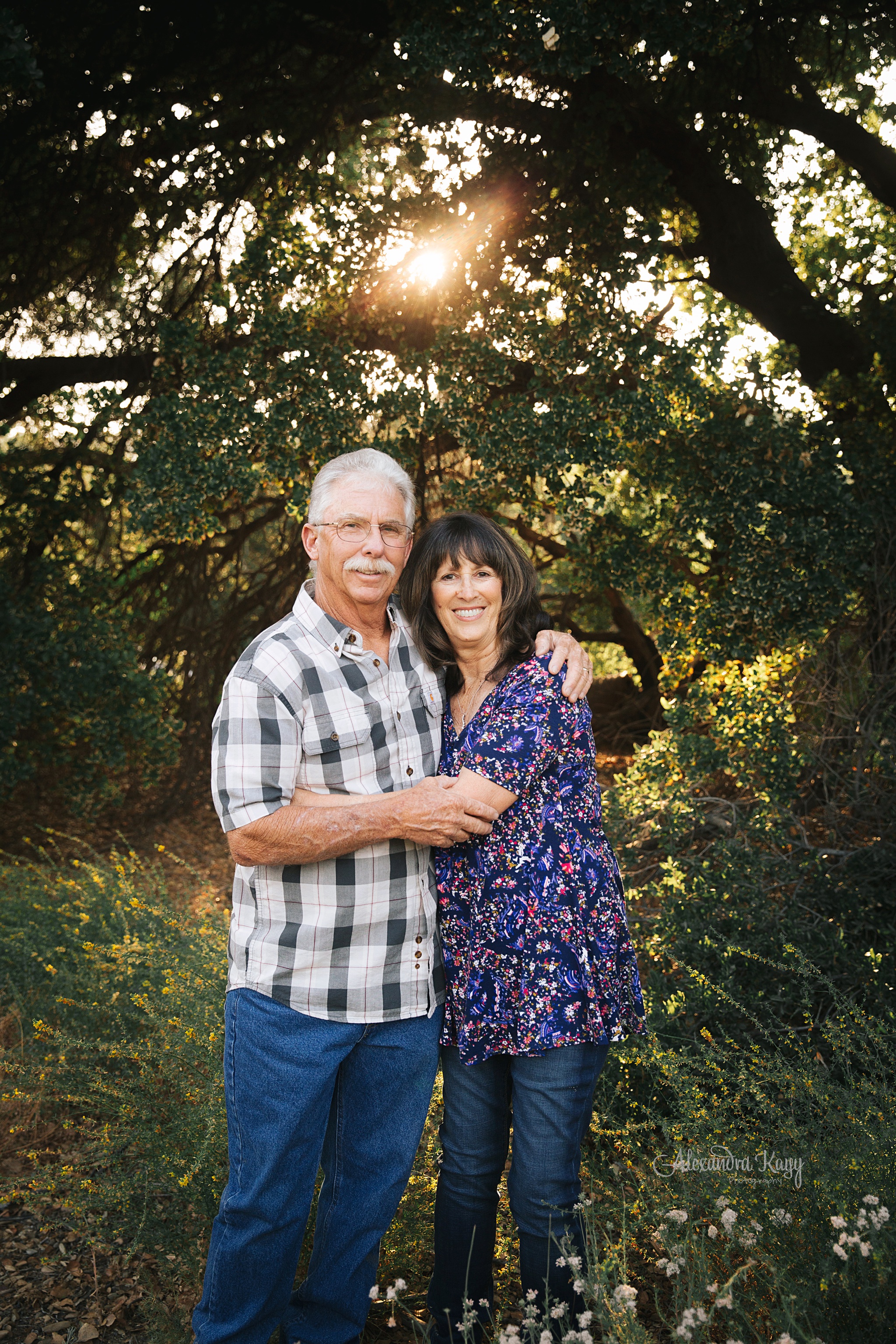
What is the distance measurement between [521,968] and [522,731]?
51cm

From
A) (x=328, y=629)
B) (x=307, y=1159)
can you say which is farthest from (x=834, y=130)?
(x=307, y=1159)

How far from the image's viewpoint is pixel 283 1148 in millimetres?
1941

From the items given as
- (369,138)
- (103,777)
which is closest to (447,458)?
(369,138)

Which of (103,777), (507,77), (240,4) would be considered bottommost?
(103,777)

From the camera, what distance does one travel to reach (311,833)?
6.26 ft

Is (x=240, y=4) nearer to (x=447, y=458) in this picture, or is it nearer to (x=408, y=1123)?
(x=447, y=458)

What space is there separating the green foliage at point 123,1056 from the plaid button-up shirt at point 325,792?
0.83 meters

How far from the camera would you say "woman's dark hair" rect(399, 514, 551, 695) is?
2.26 meters

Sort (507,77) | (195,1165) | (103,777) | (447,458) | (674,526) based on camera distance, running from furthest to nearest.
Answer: (103,777) → (447,458) → (674,526) → (507,77) → (195,1165)

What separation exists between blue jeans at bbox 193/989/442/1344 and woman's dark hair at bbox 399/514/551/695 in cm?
84

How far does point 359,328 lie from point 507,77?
1.50 m

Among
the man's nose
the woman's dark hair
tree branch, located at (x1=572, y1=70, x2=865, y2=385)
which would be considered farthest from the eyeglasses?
tree branch, located at (x1=572, y1=70, x2=865, y2=385)

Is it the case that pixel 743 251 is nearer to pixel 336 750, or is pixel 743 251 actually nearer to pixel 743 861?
pixel 743 861

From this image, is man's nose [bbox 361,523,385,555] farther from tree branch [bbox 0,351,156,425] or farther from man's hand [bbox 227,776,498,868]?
tree branch [bbox 0,351,156,425]
